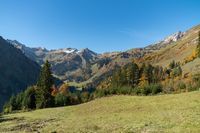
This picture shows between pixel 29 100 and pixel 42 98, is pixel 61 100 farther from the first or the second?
pixel 42 98

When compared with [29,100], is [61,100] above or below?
below

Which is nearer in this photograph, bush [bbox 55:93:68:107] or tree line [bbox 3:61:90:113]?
tree line [bbox 3:61:90:113]

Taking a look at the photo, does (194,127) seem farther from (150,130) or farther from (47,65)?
(47,65)

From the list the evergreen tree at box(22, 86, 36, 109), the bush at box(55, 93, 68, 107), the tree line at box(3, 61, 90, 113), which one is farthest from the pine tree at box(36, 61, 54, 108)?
the bush at box(55, 93, 68, 107)

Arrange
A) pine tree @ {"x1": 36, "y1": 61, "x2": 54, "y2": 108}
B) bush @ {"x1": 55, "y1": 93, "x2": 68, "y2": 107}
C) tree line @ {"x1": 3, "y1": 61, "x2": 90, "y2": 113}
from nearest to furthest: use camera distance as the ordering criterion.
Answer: pine tree @ {"x1": 36, "y1": 61, "x2": 54, "y2": 108} → tree line @ {"x1": 3, "y1": 61, "x2": 90, "y2": 113} → bush @ {"x1": 55, "y1": 93, "x2": 68, "y2": 107}

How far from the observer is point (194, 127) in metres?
26.7

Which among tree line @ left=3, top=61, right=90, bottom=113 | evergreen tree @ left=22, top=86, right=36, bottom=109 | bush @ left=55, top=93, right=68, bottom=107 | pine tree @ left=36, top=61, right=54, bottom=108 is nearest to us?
pine tree @ left=36, top=61, right=54, bottom=108

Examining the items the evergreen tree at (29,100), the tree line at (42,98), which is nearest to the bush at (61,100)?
the tree line at (42,98)

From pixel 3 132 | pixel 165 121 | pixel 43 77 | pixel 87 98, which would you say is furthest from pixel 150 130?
pixel 87 98

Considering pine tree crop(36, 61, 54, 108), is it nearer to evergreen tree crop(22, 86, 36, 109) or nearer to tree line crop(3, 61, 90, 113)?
tree line crop(3, 61, 90, 113)

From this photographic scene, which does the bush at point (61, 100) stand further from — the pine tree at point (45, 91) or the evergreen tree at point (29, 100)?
the pine tree at point (45, 91)

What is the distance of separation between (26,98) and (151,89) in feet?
171

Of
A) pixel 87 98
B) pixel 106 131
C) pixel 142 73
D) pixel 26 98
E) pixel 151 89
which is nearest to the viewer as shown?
pixel 106 131

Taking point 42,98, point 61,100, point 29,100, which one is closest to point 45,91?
point 42,98
